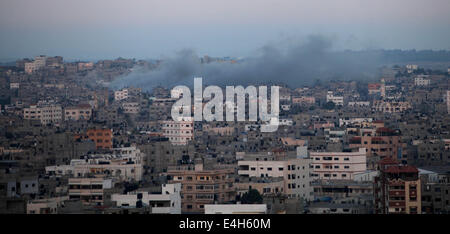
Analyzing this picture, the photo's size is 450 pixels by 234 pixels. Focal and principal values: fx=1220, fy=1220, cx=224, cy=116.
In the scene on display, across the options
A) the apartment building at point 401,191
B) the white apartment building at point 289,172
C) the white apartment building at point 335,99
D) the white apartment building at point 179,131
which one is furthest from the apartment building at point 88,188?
the white apartment building at point 335,99

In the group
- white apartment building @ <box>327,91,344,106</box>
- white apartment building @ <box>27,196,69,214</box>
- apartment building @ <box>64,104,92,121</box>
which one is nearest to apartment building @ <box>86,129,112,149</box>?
apartment building @ <box>64,104,92,121</box>

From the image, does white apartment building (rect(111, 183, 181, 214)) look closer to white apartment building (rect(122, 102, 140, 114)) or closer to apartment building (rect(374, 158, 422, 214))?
apartment building (rect(374, 158, 422, 214))

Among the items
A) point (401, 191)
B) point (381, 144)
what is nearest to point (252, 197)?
point (401, 191)

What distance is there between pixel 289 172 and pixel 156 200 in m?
4.55

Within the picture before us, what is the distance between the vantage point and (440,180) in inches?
669

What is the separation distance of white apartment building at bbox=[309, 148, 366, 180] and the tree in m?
5.81

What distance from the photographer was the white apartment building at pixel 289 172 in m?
19.2

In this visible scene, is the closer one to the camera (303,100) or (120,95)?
(120,95)

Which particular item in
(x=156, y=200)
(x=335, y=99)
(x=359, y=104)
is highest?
(x=156, y=200)

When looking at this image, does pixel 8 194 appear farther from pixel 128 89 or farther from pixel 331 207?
pixel 128 89

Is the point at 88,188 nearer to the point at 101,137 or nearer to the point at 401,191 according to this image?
the point at 401,191

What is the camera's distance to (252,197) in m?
16.5

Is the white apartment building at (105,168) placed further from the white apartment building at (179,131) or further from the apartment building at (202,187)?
the white apartment building at (179,131)
